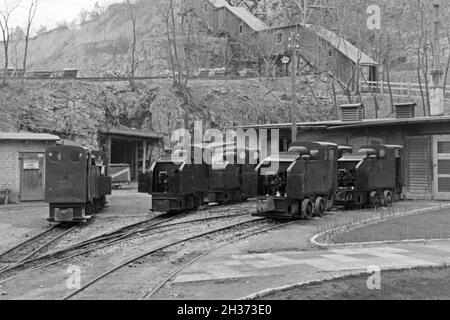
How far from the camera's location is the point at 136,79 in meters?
49.4

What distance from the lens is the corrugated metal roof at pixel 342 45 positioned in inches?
2322

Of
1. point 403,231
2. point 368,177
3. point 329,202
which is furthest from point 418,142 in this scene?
point 403,231

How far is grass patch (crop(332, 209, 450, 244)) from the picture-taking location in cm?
1552

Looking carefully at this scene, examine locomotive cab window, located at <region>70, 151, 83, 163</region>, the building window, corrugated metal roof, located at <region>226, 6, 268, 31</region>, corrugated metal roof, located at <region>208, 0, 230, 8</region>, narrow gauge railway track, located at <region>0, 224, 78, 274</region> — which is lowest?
narrow gauge railway track, located at <region>0, 224, 78, 274</region>

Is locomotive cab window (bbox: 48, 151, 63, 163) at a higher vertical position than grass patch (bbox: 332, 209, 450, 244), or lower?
higher

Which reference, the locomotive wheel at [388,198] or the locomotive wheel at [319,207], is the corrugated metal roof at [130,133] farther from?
the locomotive wheel at [319,207]

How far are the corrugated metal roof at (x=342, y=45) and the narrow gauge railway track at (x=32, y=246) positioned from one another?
142 ft

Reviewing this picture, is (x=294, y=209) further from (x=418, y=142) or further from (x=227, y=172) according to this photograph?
(x=418, y=142)

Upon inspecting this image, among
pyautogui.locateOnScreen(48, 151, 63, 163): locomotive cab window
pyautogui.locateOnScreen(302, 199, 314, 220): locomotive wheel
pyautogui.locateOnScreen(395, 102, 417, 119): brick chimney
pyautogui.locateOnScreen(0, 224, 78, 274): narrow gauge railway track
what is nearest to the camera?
pyautogui.locateOnScreen(0, 224, 78, 274): narrow gauge railway track

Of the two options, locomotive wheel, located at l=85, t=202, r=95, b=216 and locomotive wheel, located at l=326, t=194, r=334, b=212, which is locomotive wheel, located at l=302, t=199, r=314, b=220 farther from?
locomotive wheel, located at l=85, t=202, r=95, b=216

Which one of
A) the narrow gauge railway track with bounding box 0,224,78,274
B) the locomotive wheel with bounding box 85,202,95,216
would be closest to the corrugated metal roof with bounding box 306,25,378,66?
the locomotive wheel with bounding box 85,202,95,216

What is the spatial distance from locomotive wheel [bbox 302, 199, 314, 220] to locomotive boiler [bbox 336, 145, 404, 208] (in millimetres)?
3660

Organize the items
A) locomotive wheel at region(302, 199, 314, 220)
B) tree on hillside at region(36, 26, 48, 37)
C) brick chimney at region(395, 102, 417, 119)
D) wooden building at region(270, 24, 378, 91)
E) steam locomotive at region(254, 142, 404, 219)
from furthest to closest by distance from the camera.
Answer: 1. tree on hillside at region(36, 26, 48, 37)
2. wooden building at region(270, 24, 378, 91)
3. brick chimney at region(395, 102, 417, 119)
4. locomotive wheel at region(302, 199, 314, 220)
5. steam locomotive at region(254, 142, 404, 219)
